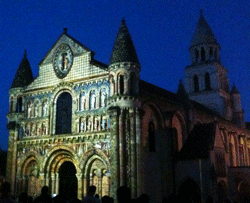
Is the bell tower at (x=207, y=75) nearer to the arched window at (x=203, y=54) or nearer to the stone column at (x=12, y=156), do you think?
the arched window at (x=203, y=54)

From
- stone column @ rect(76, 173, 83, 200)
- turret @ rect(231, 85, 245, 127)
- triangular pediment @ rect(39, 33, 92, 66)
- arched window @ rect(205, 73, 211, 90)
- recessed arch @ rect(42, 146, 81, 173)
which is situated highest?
arched window @ rect(205, 73, 211, 90)

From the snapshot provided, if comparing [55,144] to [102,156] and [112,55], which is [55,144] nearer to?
[102,156]

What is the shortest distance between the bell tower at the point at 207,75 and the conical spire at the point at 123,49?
2716cm

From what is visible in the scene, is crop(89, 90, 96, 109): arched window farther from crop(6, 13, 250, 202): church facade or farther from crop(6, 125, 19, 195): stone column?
crop(6, 125, 19, 195): stone column

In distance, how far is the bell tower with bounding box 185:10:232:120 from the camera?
51.0m

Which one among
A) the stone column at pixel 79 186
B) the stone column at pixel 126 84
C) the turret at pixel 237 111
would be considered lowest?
the stone column at pixel 79 186

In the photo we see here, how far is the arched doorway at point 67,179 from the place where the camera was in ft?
93.7

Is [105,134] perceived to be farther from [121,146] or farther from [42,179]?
[42,179]

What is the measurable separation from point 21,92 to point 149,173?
53.4 feet

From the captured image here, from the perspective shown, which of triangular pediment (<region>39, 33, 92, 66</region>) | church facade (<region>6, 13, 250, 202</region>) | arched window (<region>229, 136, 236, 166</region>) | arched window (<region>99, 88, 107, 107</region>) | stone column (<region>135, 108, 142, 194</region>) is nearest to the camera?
stone column (<region>135, 108, 142, 194</region>)

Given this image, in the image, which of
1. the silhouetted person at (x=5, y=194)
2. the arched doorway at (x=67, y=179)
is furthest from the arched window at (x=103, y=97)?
the silhouetted person at (x=5, y=194)

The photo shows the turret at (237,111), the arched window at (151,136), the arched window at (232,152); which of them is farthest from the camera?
the turret at (237,111)

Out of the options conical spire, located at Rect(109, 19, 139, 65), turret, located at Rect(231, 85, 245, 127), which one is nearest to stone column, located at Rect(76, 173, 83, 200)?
conical spire, located at Rect(109, 19, 139, 65)

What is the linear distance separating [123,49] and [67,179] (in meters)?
12.8
